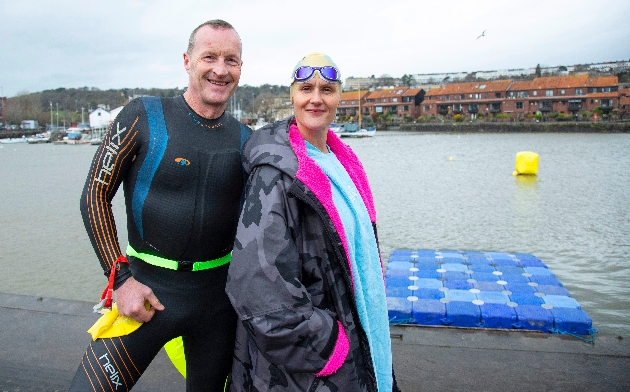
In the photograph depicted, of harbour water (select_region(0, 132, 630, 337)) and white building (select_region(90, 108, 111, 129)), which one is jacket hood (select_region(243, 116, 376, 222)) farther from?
white building (select_region(90, 108, 111, 129))

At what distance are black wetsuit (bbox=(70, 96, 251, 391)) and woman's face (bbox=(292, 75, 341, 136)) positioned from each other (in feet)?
1.33

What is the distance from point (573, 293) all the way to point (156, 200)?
6.52m

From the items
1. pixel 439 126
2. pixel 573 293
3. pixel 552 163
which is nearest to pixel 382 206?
pixel 573 293

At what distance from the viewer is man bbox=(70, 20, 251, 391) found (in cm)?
200

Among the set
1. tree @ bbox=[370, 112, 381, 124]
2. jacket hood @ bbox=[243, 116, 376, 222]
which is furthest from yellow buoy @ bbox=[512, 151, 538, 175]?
tree @ bbox=[370, 112, 381, 124]

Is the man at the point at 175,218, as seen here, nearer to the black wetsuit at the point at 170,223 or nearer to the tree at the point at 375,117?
the black wetsuit at the point at 170,223

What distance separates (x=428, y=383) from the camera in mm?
3004

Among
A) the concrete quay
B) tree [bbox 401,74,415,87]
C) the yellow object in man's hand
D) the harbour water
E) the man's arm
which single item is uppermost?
tree [bbox 401,74,415,87]

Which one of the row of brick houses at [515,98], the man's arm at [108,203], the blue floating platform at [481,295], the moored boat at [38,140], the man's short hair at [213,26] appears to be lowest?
the blue floating platform at [481,295]

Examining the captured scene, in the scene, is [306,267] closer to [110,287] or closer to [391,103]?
[110,287]

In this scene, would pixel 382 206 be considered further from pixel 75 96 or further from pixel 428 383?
pixel 75 96

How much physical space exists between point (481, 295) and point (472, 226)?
7.28 metres

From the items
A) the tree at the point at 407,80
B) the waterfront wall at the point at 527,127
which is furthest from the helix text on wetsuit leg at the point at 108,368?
the tree at the point at 407,80

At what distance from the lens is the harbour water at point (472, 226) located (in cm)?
773
